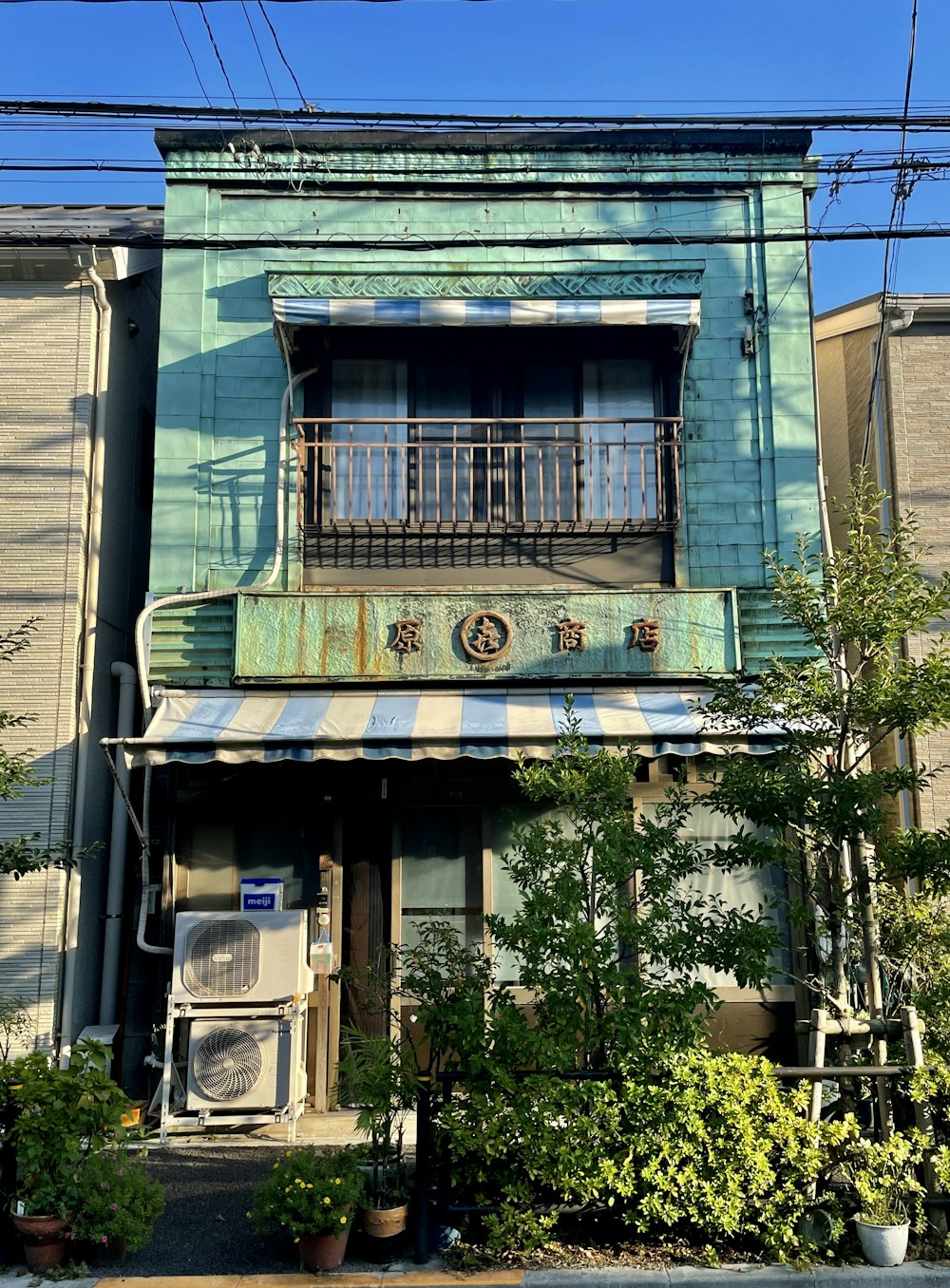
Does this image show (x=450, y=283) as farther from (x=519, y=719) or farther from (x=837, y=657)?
(x=837, y=657)

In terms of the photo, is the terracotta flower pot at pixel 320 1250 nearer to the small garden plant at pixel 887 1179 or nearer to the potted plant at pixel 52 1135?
the potted plant at pixel 52 1135

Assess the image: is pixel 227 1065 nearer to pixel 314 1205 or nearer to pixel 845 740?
pixel 314 1205

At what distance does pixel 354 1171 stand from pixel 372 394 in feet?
27.1

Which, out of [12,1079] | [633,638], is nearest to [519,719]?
[633,638]

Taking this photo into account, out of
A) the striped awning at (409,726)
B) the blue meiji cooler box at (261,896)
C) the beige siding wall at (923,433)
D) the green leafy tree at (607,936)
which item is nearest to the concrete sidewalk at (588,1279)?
the green leafy tree at (607,936)

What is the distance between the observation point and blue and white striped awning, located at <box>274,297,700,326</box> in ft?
38.1

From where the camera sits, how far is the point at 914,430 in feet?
41.3

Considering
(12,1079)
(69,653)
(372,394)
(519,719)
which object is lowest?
(12,1079)

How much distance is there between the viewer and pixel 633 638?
11633mm

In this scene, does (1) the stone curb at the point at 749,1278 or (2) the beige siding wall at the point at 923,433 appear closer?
(1) the stone curb at the point at 749,1278

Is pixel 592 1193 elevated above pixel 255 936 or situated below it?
below

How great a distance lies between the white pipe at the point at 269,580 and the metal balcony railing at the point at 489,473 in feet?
0.76

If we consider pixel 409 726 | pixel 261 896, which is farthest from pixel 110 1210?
pixel 409 726

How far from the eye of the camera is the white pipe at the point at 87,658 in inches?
437
